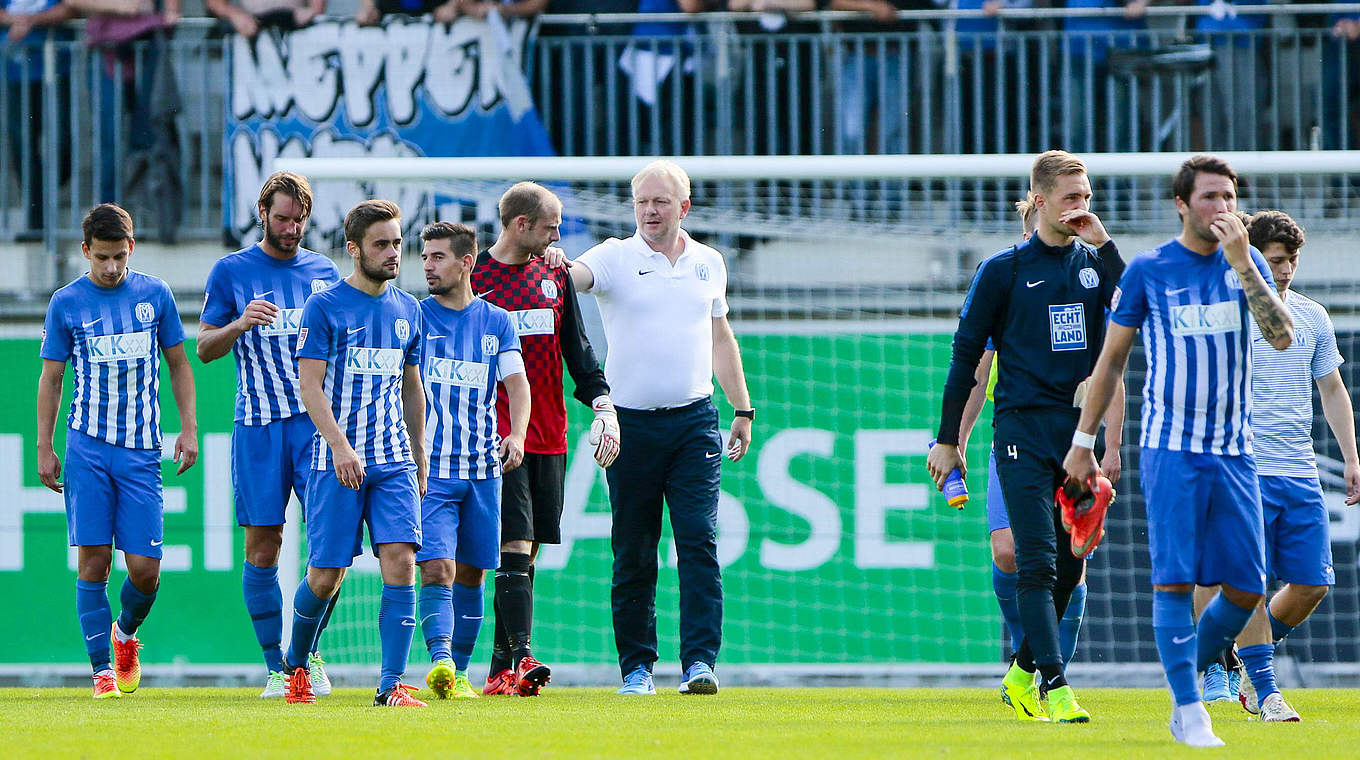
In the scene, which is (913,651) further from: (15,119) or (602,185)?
(15,119)

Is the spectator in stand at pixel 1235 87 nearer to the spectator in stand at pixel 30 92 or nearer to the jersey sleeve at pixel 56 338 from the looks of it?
the jersey sleeve at pixel 56 338

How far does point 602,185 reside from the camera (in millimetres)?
10656

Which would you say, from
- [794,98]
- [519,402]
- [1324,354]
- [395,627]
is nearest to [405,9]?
[794,98]

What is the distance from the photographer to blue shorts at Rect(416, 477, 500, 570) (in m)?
6.52

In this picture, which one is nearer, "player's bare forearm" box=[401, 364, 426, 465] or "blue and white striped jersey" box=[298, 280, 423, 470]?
"blue and white striped jersey" box=[298, 280, 423, 470]

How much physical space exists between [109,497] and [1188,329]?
4.45 meters

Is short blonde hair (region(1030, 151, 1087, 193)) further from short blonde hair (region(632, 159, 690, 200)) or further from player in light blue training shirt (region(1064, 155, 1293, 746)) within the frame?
short blonde hair (region(632, 159, 690, 200))

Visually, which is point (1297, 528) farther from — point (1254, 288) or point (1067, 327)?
point (1254, 288)

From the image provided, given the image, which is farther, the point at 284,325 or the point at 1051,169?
the point at 284,325

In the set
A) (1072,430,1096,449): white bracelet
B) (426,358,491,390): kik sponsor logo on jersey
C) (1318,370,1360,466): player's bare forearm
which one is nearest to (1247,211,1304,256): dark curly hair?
(1318,370,1360,466): player's bare forearm

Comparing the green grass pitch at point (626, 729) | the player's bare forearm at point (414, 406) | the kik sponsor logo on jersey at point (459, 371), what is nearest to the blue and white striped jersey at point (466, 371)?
the kik sponsor logo on jersey at point (459, 371)

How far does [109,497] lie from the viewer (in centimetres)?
696

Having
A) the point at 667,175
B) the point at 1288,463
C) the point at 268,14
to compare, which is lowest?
the point at 1288,463

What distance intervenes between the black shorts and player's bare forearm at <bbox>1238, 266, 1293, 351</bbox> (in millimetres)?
3205
